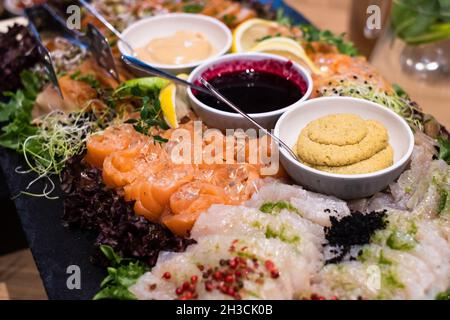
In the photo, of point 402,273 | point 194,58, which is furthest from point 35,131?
point 402,273

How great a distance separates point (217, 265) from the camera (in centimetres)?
207

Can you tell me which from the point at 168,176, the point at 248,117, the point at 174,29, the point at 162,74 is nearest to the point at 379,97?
the point at 248,117

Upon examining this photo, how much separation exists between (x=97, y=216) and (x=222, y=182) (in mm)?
621

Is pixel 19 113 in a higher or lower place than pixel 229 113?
lower

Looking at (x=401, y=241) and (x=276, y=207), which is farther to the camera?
(x=276, y=207)

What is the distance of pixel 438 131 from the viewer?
2873 millimetres

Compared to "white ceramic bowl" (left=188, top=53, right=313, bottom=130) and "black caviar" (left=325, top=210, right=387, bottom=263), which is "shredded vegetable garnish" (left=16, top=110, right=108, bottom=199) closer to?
"white ceramic bowl" (left=188, top=53, right=313, bottom=130)

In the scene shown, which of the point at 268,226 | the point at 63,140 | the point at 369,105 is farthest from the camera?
the point at 63,140

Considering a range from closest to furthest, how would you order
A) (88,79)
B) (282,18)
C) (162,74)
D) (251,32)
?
(162,74) < (88,79) < (251,32) < (282,18)

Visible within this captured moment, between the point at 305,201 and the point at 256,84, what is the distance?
980 millimetres

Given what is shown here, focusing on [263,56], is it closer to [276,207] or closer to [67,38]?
[276,207]

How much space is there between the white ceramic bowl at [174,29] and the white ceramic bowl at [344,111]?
970 mm

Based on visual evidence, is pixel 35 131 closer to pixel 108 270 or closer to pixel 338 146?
pixel 108 270

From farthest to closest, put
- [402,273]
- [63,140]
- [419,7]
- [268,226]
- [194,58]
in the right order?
[419,7] < [194,58] < [63,140] < [268,226] < [402,273]
